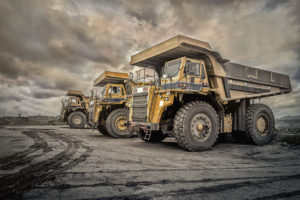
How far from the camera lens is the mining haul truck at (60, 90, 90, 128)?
18453 mm

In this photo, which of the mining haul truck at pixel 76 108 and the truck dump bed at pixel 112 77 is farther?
the mining haul truck at pixel 76 108

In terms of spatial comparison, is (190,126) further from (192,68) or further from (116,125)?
(116,125)

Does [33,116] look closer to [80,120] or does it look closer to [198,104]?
[80,120]

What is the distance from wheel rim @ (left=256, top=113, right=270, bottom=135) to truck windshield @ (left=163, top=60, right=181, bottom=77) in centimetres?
438

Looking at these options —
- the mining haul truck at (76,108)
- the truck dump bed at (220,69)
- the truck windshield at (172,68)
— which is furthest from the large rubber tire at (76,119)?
the truck windshield at (172,68)

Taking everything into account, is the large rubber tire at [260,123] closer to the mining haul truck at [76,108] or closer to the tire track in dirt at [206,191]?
the tire track in dirt at [206,191]

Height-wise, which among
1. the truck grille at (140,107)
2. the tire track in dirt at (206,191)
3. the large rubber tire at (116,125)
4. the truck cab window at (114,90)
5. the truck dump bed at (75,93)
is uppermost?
the truck dump bed at (75,93)

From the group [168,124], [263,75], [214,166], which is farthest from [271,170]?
[263,75]

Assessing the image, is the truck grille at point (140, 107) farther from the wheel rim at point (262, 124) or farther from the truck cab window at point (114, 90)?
the wheel rim at point (262, 124)

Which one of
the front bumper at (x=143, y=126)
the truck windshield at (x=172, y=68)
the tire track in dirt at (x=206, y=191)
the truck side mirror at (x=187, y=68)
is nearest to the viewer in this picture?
the tire track in dirt at (x=206, y=191)

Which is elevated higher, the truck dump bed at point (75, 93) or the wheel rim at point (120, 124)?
the truck dump bed at point (75, 93)

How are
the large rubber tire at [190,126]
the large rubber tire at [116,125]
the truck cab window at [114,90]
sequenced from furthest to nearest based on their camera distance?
the truck cab window at [114,90] → the large rubber tire at [116,125] → the large rubber tire at [190,126]

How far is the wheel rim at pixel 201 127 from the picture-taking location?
6.25m

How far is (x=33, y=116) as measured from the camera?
33031mm
